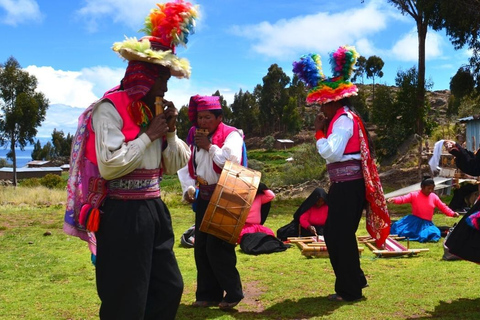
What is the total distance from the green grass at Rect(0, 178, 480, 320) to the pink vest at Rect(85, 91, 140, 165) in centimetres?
210

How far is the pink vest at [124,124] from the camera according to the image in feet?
11.1

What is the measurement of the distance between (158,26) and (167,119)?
65 cm

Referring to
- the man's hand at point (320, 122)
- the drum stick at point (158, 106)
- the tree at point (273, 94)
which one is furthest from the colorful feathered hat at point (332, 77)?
the tree at point (273, 94)

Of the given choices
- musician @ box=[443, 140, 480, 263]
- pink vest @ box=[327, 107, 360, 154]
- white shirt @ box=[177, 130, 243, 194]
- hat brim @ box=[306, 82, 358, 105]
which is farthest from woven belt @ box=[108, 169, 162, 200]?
musician @ box=[443, 140, 480, 263]

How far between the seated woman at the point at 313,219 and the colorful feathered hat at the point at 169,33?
5.82m

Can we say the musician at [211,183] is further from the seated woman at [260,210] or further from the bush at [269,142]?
the bush at [269,142]

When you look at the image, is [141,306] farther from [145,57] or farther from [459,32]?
[459,32]

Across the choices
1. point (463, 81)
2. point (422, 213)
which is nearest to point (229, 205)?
point (422, 213)

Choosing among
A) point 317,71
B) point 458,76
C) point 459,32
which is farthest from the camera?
point 458,76

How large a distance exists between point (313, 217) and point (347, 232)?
396 cm

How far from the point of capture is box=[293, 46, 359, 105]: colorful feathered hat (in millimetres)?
5312

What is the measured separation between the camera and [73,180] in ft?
11.6

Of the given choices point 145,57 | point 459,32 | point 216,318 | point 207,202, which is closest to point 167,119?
point 145,57

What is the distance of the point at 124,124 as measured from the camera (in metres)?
3.40
